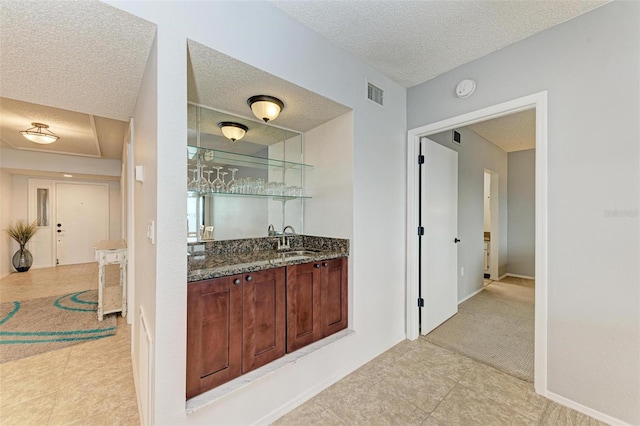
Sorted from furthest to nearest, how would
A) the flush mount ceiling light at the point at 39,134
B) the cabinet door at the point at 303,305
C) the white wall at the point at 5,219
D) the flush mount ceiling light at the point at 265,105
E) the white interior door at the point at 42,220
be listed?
the white interior door at the point at 42,220 < the white wall at the point at 5,219 < the flush mount ceiling light at the point at 39,134 < the flush mount ceiling light at the point at 265,105 < the cabinet door at the point at 303,305

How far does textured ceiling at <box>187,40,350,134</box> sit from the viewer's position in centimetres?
159

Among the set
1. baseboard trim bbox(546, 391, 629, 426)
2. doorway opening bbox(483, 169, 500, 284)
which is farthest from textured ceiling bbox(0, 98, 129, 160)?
doorway opening bbox(483, 169, 500, 284)

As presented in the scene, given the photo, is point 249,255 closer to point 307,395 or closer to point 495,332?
point 307,395

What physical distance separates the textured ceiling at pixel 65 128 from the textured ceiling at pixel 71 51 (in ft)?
4.43

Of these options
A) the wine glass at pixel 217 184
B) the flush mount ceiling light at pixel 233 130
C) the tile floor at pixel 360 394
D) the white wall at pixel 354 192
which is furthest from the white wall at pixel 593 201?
the wine glass at pixel 217 184

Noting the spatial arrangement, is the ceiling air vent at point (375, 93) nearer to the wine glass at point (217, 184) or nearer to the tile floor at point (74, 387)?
the wine glass at point (217, 184)

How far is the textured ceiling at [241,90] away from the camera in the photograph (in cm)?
159

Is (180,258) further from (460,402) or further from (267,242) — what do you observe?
(460,402)

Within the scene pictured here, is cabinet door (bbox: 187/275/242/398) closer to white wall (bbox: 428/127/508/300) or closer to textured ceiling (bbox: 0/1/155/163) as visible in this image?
textured ceiling (bbox: 0/1/155/163)

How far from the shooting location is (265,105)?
6.61 ft

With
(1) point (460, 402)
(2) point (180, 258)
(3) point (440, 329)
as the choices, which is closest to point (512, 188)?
(3) point (440, 329)

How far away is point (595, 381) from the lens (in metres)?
1.70

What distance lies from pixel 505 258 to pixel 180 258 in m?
6.29

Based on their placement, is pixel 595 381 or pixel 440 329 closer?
pixel 595 381
